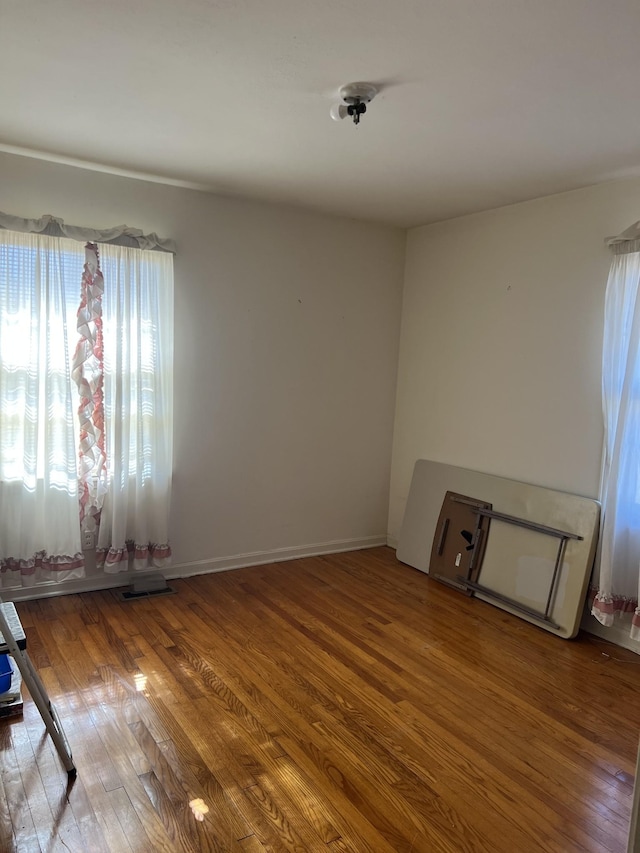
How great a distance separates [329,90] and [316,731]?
2574 mm

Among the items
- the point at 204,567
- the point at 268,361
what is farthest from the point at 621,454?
the point at 204,567

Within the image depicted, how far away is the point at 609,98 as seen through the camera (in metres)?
2.37

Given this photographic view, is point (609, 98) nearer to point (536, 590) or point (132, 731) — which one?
point (536, 590)

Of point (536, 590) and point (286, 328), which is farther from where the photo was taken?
point (286, 328)

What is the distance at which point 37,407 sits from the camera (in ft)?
11.3

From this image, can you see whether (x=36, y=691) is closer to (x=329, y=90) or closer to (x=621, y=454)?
(x=329, y=90)

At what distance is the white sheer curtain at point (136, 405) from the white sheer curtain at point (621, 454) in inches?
102

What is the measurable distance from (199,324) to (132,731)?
248 centimetres

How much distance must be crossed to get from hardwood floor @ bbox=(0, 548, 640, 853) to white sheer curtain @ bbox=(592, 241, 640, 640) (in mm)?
348

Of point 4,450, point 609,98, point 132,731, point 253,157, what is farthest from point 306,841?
point 253,157

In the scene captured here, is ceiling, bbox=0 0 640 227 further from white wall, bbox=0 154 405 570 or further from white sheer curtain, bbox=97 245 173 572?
white sheer curtain, bbox=97 245 173 572

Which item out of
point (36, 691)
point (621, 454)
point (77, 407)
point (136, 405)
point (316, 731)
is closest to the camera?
point (36, 691)

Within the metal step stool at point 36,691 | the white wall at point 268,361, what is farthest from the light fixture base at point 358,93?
the metal step stool at point 36,691

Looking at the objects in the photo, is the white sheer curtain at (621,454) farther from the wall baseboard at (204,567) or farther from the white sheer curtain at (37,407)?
the white sheer curtain at (37,407)
